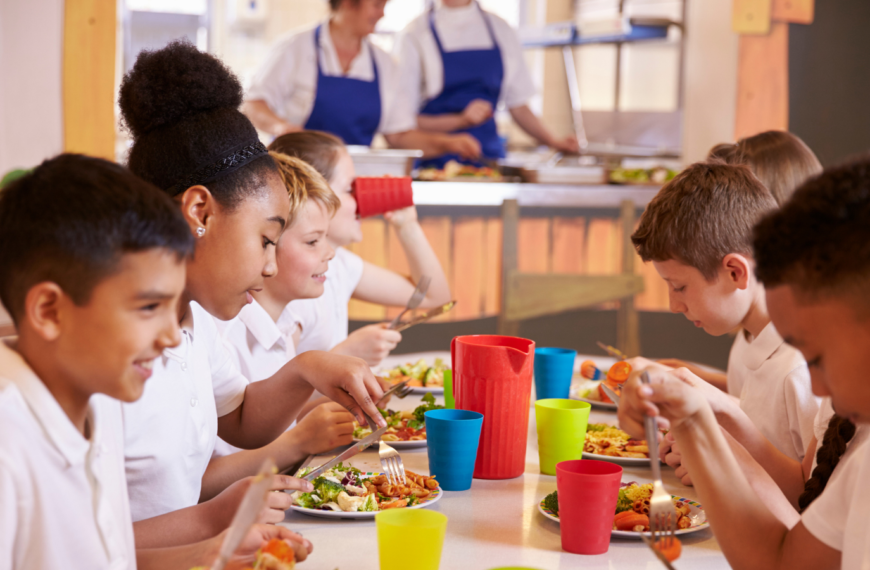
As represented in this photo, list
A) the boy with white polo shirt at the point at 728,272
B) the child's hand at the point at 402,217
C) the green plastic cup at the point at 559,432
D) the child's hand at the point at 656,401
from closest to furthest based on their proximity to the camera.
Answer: the child's hand at the point at 656,401, the green plastic cup at the point at 559,432, the boy with white polo shirt at the point at 728,272, the child's hand at the point at 402,217

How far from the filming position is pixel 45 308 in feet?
2.57

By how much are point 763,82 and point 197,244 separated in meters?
3.56

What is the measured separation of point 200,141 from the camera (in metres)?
1.21

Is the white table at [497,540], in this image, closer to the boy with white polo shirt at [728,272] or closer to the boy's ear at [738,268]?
the boy with white polo shirt at [728,272]

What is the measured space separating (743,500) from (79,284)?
29.9 inches

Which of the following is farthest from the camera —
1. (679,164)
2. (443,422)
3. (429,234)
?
(679,164)

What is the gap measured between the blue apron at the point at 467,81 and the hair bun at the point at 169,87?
303 cm

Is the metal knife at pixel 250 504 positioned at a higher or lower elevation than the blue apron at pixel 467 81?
lower

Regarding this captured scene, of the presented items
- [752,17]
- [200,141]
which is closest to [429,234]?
[752,17]

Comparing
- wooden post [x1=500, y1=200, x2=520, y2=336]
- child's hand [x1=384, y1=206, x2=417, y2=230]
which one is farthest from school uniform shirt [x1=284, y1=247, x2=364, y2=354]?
wooden post [x1=500, y1=200, x2=520, y2=336]

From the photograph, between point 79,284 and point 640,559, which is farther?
point 640,559

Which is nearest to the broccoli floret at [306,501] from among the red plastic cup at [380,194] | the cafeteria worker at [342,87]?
the red plastic cup at [380,194]

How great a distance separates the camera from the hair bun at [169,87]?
3.86 feet

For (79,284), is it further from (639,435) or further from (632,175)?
(632,175)
